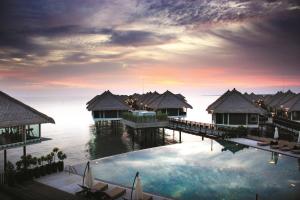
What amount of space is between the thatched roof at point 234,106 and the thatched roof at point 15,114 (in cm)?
2750

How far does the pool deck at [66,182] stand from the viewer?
1891 centimetres

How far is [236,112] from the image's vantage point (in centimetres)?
4334

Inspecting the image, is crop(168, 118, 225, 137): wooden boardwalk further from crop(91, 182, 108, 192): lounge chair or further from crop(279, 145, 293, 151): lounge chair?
crop(91, 182, 108, 192): lounge chair

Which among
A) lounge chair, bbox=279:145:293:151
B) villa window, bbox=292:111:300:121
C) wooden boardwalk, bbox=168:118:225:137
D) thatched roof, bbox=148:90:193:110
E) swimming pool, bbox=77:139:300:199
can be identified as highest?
thatched roof, bbox=148:90:193:110

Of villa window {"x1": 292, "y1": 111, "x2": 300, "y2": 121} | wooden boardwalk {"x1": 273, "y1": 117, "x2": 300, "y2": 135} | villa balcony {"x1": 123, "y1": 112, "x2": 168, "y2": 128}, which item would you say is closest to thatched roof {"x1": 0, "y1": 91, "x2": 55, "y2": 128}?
villa balcony {"x1": 123, "y1": 112, "x2": 168, "y2": 128}

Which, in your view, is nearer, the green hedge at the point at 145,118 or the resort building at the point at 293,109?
the green hedge at the point at 145,118

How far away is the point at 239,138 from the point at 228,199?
2134cm

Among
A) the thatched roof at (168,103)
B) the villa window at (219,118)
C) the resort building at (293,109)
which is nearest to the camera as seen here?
the villa window at (219,118)

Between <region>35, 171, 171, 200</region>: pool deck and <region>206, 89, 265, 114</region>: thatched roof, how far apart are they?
27.8 metres

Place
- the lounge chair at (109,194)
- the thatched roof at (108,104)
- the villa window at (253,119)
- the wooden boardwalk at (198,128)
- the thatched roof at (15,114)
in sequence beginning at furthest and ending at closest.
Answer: the thatched roof at (108,104)
the villa window at (253,119)
the wooden boardwalk at (198,128)
the thatched roof at (15,114)
the lounge chair at (109,194)

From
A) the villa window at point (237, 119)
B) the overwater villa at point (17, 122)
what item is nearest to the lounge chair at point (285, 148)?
the villa window at point (237, 119)

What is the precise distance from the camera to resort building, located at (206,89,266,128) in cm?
4353

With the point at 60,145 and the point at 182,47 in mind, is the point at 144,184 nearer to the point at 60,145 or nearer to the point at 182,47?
the point at 60,145

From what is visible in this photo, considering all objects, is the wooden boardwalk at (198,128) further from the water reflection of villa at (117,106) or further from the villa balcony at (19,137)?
the villa balcony at (19,137)
